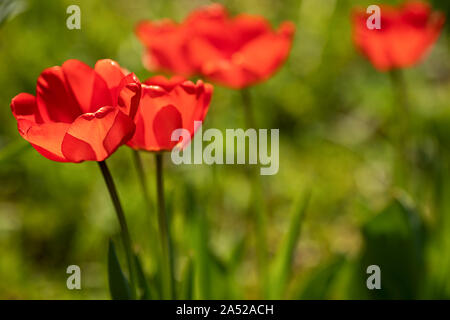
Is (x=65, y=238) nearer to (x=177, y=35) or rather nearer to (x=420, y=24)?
(x=177, y=35)

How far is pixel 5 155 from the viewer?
84cm

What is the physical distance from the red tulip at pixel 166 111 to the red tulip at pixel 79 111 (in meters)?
0.04

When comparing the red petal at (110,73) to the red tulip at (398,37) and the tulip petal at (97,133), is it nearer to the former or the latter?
the tulip petal at (97,133)

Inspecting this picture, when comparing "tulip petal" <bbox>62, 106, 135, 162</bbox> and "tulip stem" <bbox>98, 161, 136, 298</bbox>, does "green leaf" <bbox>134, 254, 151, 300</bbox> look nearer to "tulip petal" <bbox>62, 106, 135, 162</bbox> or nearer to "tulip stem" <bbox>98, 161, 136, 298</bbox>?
"tulip stem" <bbox>98, 161, 136, 298</bbox>

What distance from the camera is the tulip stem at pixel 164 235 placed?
2.28 ft

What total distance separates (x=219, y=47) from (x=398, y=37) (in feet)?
1.05

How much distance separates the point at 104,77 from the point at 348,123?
1.25m

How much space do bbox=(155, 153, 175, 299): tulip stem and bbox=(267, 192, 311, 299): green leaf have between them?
209 mm

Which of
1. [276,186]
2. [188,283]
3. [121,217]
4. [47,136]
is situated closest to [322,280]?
[188,283]

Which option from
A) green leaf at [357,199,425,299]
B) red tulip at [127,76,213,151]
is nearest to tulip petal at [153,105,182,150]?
red tulip at [127,76,213,151]

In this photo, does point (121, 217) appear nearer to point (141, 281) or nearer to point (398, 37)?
point (141, 281)

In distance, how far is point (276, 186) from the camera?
159 centimetres
